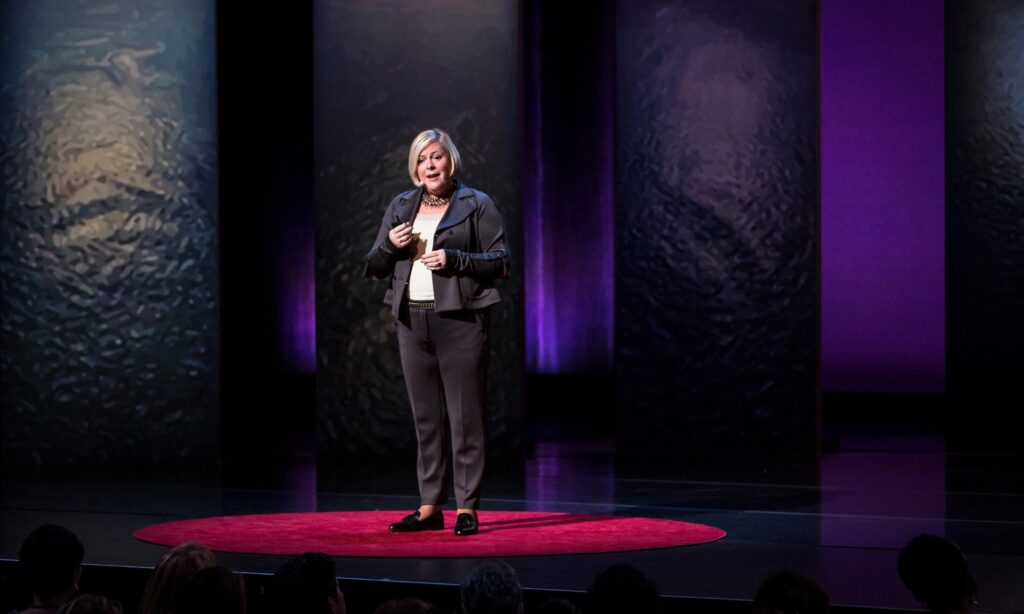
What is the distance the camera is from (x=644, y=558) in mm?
4062

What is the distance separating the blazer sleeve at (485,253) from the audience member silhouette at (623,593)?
2218 millimetres

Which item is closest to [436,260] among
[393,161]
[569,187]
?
[393,161]

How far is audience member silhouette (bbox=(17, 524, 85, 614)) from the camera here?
2682 mm

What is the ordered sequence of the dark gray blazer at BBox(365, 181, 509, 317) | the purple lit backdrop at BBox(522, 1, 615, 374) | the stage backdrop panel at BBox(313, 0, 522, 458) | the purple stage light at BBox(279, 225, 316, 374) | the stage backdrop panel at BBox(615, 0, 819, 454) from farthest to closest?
the purple lit backdrop at BBox(522, 1, 615, 374)
the purple stage light at BBox(279, 225, 316, 374)
the stage backdrop panel at BBox(615, 0, 819, 454)
the stage backdrop panel at BBox(313, 0, 522, 458)
the dark gray blazer at BBox(365, 181, 509, 317)

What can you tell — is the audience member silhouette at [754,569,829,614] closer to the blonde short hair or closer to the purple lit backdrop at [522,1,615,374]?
the blonde short hair

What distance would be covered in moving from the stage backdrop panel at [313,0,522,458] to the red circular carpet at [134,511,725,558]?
221cm

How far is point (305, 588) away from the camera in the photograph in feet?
7.99

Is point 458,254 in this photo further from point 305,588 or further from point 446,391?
point 305,588

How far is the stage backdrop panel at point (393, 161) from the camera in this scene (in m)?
7.46

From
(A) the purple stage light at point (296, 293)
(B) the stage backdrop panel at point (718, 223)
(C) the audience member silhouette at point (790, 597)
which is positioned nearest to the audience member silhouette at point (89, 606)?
(C) the audience member silhouette at point (790, 597)

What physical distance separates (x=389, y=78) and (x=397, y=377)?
1540 millimetres

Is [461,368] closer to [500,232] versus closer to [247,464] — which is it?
[500,232]

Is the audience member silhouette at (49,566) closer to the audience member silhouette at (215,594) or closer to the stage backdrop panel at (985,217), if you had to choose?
the audience member silhouette at (215,594)

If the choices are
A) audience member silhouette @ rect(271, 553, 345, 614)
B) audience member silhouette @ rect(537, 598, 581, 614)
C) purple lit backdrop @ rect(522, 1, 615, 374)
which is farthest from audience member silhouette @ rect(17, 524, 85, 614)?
purple lit backdrop @ rect(522, 1, 615, 374)
